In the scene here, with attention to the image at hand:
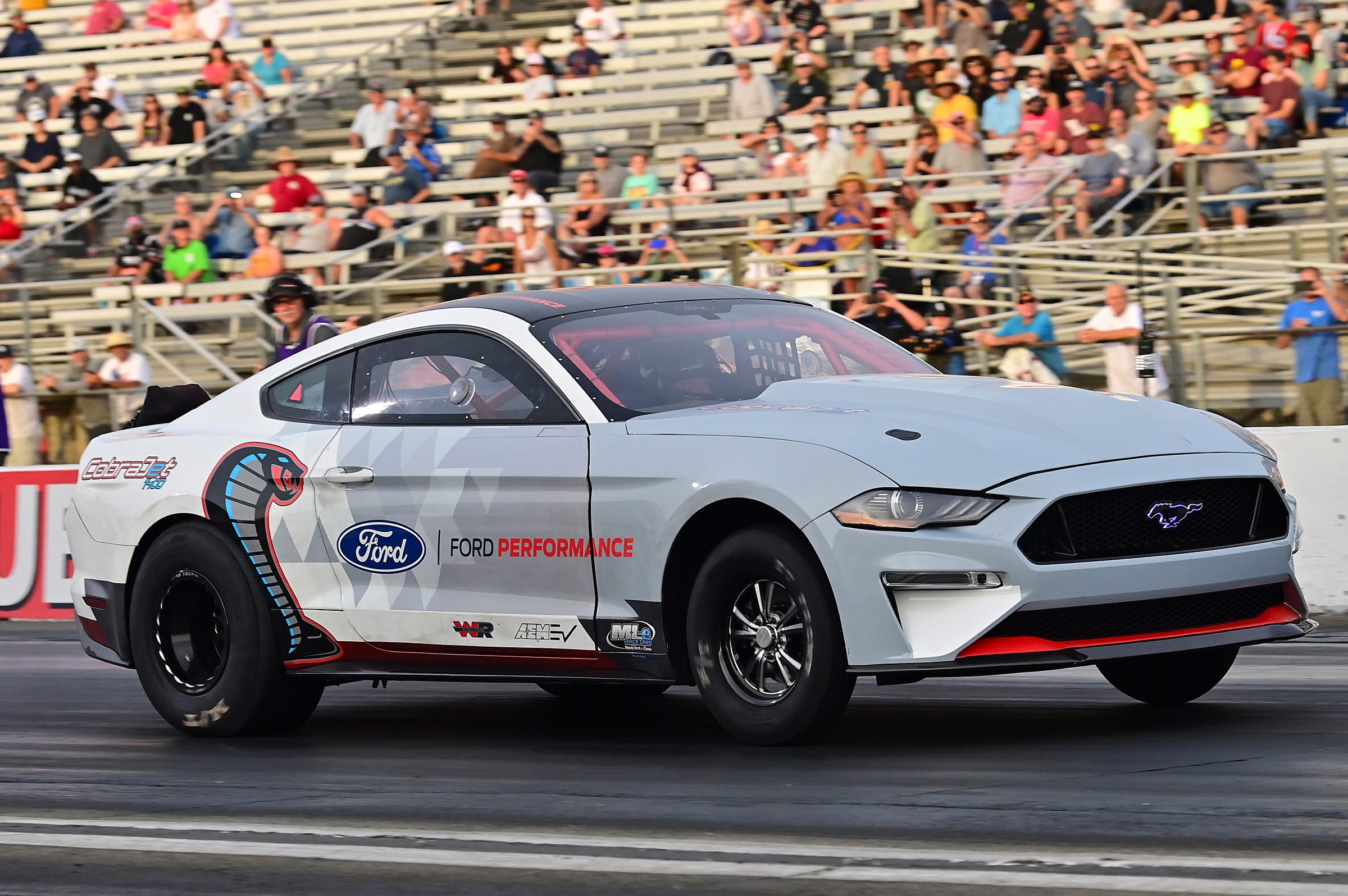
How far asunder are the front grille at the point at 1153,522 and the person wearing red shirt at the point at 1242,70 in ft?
38.1

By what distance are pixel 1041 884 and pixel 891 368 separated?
3362 mm

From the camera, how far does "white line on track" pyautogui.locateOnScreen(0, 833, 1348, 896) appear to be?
14.5 feet

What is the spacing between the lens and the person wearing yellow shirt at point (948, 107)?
18.6 meters

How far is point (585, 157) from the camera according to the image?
2175 cm

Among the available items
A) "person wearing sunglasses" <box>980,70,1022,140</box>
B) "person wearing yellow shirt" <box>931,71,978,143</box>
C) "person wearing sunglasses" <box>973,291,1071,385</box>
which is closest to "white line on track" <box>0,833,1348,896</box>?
"person wearing sunglasses" <box>973,291,1071,385</box>

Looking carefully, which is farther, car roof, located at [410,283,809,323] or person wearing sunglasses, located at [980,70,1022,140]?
person wearing sunglasses, located at [980,70,1022,140]

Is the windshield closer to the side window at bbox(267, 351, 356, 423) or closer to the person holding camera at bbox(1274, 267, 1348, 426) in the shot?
the side window at bbox(267, 351, 356, 423)

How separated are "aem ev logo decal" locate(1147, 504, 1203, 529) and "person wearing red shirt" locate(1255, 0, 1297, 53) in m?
12.1

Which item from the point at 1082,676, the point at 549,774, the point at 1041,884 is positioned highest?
the point at 1041,884

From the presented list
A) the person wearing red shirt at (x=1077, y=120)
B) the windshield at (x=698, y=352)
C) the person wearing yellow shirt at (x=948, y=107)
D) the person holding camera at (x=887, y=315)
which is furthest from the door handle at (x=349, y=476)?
the person wearing yellow shirt at (x=948, y=107)

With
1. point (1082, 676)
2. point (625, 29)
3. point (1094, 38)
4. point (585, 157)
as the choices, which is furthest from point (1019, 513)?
point (625, 29)

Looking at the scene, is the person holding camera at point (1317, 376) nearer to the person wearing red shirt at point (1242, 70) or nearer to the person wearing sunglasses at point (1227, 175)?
the person wearing sunglasses at point (1227, 175)

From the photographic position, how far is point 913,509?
20.7 feet

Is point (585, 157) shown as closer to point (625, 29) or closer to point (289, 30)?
point (625, 29)
